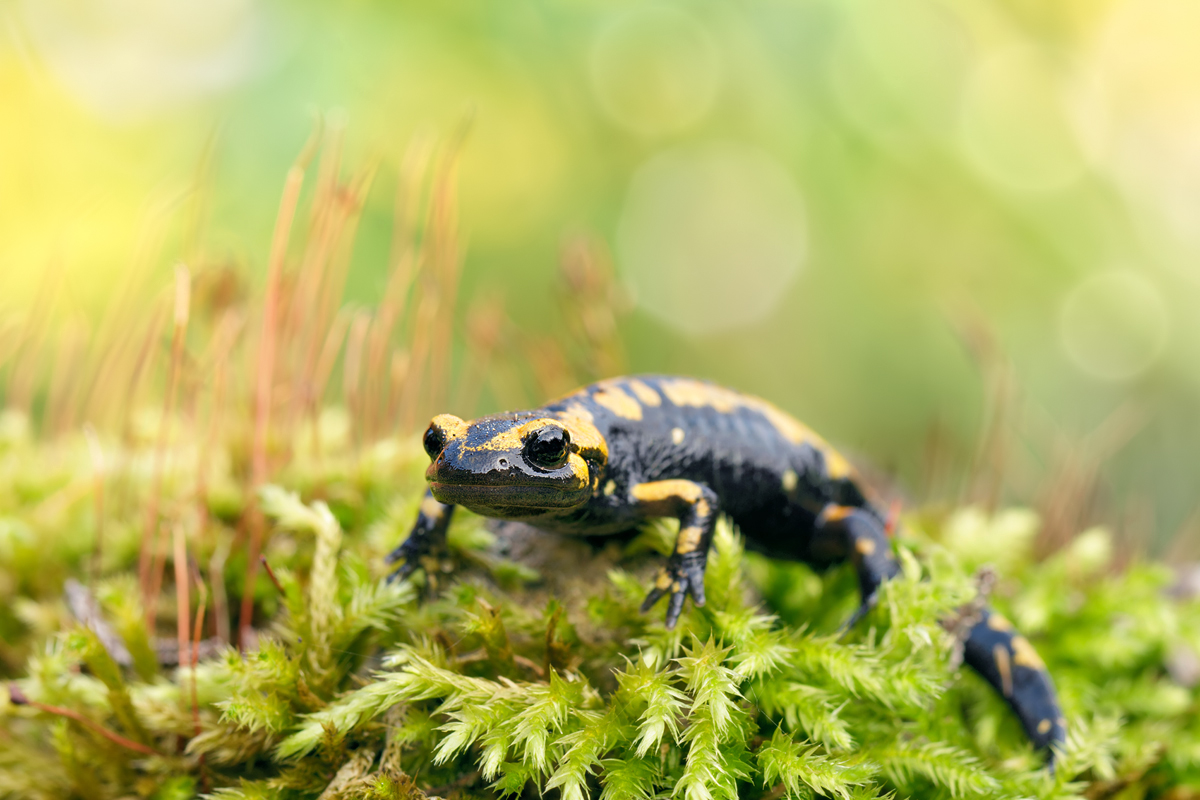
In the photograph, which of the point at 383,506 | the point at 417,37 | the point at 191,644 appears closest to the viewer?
the point at 191,644

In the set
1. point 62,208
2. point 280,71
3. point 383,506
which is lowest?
point 383,506

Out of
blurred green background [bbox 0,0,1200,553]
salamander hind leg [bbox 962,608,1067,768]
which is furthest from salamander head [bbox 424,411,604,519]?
blurred green background [bbox 0,0,1200,553]

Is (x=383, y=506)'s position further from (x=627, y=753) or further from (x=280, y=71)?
(x=280, y=71)

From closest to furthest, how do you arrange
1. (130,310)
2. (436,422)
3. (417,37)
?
(436,422) < (130,310) < (417,37)

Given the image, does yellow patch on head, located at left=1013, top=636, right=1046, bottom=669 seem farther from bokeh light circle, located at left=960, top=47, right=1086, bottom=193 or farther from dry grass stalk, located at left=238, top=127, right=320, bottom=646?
bokeh light circle, located at left=960, top=47, right=1086, bottom=193

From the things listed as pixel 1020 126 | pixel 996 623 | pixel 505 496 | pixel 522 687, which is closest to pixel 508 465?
pixel 505 496

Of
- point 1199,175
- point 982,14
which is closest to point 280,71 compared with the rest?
point 982,14

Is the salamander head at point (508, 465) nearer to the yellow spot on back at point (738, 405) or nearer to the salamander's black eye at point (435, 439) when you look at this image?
the salamander's black eye at point (435, 439)

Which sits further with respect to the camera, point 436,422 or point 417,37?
point 417,37
